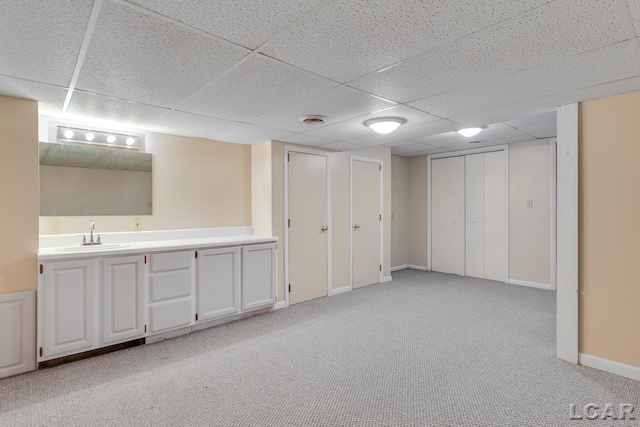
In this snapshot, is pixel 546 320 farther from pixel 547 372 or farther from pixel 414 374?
pixel 414 374

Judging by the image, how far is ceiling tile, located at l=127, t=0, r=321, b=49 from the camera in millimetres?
1380

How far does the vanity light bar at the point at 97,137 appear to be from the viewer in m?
3.17

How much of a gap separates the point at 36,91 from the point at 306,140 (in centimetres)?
256

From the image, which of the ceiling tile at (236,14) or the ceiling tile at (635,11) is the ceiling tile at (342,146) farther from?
the ceiling tile at (635,11)

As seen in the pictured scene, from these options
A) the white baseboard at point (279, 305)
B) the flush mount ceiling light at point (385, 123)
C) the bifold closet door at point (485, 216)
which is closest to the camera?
the flush mount ceiling light at point (385, 123)

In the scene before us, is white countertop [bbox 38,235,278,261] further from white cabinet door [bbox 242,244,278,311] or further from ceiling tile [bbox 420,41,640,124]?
ceiling tile [bbox 420,41,640,124]

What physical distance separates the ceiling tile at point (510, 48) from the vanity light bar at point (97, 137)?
8.51ft

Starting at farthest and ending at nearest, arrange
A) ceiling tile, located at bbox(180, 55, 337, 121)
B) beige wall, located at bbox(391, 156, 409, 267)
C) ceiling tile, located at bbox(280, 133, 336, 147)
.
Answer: beige wall, located at bbox(391, 156, 409, 267) < ceiling tile, located at bbox(280, 133, 336, 147) < ceiling tile, located at bbox(180, 55, 337, 121)

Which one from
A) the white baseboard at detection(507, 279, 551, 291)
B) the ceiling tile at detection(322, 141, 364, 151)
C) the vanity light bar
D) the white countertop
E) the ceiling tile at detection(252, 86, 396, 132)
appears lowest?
the white baseboard at detection(507, 279, 551, 291)

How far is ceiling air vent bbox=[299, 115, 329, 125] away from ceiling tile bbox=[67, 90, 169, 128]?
3.98 feet

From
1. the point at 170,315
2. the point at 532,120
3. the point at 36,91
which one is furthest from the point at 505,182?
the point at 36,91

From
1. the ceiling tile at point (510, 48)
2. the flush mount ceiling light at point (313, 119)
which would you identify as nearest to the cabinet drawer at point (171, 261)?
the flush mount ceiling light at point (313, 119)

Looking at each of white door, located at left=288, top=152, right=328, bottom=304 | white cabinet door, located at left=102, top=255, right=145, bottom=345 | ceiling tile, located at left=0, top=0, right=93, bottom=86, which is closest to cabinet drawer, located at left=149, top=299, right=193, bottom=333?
white cabinet door, located at left=102, top=255, right=145, bottom=345

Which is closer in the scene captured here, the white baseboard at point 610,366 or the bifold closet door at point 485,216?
the white baseboard at point 610,366
